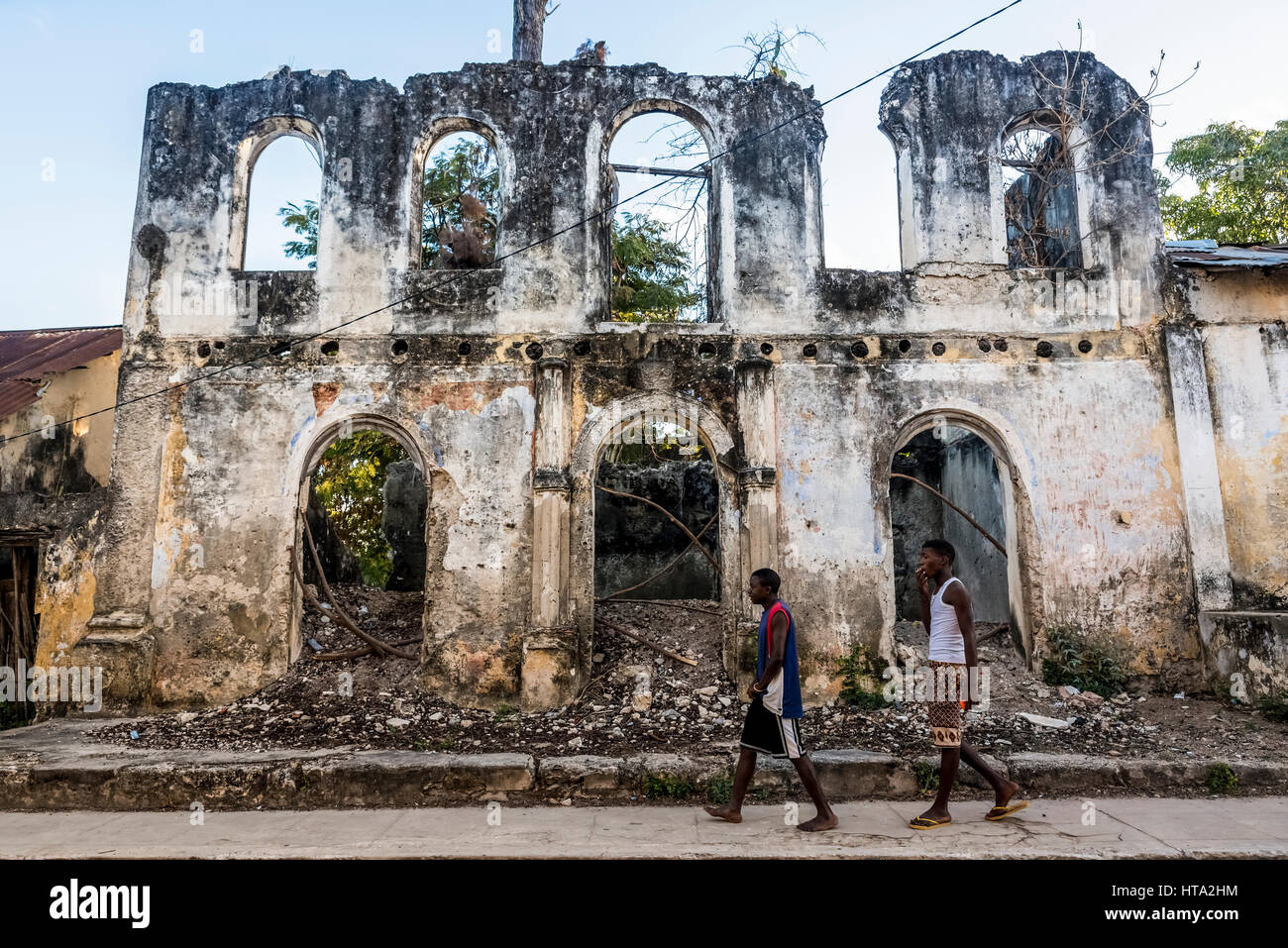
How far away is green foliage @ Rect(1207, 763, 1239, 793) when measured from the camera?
6535 millimetres

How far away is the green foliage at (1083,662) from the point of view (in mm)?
8680

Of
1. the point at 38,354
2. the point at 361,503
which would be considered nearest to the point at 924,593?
the point at 38,354

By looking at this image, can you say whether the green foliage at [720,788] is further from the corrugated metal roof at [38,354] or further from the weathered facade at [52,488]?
the corrugated metal roof at [38,354]

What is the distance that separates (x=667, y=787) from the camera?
6.42 meters

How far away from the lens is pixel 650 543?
12.3m

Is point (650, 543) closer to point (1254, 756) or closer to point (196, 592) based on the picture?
point (196, 592)

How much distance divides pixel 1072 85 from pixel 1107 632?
20.5 feet

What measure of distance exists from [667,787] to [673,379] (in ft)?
14.3

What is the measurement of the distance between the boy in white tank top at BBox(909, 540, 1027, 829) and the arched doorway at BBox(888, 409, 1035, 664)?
3.35 meters

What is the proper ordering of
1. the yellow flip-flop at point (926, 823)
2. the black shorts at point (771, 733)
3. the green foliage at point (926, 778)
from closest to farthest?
the black shorts at point (771, 733)
the yellow flip-flop at point (926, 823)
the green foliage at point (926, 778)

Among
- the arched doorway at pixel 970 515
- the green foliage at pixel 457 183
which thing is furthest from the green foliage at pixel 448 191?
the arched doorway at pixel 970 515

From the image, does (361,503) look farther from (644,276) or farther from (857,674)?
(857,674)

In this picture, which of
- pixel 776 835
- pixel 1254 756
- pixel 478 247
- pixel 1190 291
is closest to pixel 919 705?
pixel 1254 756

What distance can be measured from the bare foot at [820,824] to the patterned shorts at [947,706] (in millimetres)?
822
